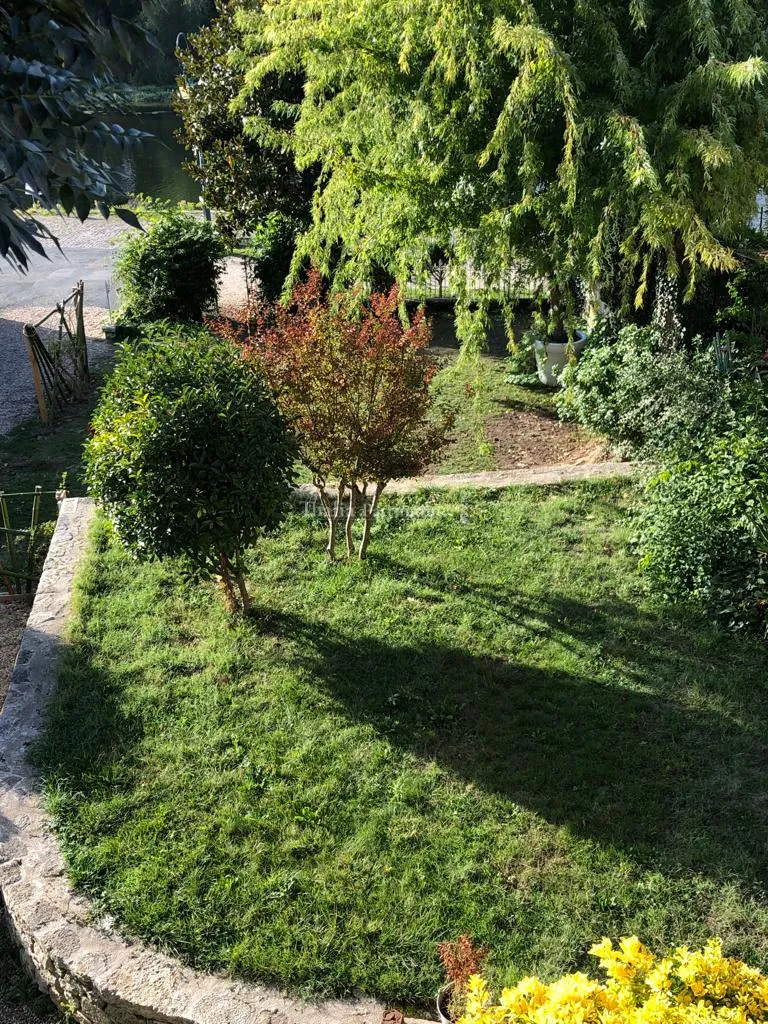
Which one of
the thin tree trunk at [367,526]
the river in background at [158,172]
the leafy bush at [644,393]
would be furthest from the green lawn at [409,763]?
the river in background at [158,172]

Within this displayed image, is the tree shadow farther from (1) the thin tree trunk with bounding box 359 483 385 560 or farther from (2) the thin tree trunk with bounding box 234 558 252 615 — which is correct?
(1) the thin tree trunk with bounding box 359 483 385 560

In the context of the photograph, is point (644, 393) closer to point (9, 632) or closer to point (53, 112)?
point (9, 632)

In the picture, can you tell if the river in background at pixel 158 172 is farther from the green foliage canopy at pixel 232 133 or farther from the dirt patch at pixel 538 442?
the dirt patch at pixel 538 442

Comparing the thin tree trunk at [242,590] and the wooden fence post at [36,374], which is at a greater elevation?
the wooden fence post at [36,374]

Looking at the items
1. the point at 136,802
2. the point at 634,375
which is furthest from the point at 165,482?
the point at 634,375

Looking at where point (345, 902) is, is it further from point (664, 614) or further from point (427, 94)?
point (427, 94)

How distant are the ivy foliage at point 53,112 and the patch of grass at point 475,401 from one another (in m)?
5.36

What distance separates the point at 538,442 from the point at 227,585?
4465 mm

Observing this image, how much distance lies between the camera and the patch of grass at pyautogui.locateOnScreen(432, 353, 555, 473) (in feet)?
28.9

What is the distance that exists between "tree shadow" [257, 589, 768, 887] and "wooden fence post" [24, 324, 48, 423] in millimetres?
5782

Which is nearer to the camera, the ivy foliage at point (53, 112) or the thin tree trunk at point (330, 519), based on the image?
the ivy foliage at point (53, 112)

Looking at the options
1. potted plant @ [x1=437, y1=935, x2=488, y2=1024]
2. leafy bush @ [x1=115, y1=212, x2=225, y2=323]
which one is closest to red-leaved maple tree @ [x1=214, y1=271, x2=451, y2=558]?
potted plant @ [x1=437, y1=935, x2=488, y2=1024]

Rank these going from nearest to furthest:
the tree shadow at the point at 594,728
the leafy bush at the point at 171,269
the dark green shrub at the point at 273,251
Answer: the tree shadow at the point at 594,728 → the leafy bush at the point at 171,269 → the dark green shrub at the point at 273,251

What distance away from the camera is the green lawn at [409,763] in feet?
13.1
